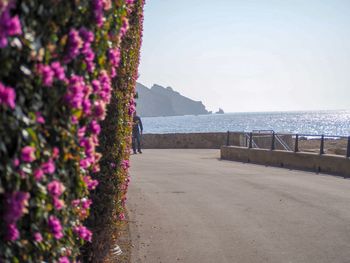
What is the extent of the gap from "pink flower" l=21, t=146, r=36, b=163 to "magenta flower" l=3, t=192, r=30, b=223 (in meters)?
0.14

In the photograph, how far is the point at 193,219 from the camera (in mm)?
8617

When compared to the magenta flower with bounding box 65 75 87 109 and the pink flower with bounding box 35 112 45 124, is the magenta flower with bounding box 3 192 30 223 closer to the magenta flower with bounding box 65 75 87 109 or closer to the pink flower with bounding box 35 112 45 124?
the pink flower with bounding box 35 112 45 124

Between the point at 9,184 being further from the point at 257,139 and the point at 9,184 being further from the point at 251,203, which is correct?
the point at 257,139

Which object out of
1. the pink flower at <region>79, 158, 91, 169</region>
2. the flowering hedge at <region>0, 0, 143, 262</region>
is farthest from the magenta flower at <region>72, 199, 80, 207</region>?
the pink flower at <region>79, 158, 91, 169</region>

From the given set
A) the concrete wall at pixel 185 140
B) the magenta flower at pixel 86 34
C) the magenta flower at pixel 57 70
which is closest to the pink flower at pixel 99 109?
the magenta flower at pixel 86 34

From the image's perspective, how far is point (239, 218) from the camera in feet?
28.7

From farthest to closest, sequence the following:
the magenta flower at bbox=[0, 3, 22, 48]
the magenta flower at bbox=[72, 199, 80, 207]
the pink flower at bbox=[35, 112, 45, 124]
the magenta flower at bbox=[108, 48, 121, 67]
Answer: the magenta flower at bbox=[108, 48, 121, 67] → the magenta flower at bbox=[72, 199, 80, 207] → the pink flower at bbox=[35, 112, 45, 124] → the magenta flower at bbox=[0, 3, 22, 48]

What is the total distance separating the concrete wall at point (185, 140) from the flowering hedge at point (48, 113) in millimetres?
26811

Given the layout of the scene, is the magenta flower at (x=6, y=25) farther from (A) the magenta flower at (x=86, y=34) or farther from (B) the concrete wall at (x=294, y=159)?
(B) the concrete wall at (x=294, y=159)

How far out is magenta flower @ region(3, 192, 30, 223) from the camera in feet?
6.50

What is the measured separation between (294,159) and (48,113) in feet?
53.9

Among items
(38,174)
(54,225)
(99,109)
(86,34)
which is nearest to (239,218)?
(99,109)

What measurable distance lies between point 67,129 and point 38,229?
49cm

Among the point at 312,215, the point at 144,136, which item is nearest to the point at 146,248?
the point at 312,215
